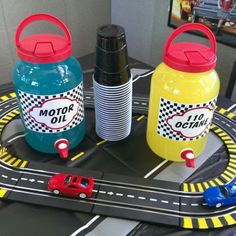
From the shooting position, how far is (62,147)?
0.60 metres

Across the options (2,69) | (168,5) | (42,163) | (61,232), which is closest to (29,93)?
(42,163)

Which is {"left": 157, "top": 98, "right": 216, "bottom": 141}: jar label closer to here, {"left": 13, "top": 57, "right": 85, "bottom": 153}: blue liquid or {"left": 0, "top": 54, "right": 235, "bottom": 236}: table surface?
{"left": 0, "top": 54, "right": 235, "bottom": 236}: table surface

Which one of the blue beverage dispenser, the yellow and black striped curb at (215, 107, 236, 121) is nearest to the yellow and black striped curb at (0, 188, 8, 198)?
the blue beverage dispenser

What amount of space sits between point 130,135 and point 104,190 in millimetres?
189

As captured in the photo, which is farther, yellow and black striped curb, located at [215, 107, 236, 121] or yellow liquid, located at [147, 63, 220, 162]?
yellow and black striped curb, located at [215, 107, 236, 121]

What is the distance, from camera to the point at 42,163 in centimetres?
61

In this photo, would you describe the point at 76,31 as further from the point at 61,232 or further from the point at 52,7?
the point at 61,232

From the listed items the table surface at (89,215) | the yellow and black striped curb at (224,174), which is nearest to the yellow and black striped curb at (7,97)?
the table surface at (89,215)

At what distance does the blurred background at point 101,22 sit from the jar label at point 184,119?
1.97 ft

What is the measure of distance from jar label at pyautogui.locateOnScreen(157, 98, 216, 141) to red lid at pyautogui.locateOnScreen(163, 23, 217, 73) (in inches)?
2.7

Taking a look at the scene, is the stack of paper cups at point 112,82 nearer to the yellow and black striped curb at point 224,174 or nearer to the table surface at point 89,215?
the table surface at point 89,215

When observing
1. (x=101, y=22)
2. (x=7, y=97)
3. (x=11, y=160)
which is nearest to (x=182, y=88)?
(x=11, y=160)

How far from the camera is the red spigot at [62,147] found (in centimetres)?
60

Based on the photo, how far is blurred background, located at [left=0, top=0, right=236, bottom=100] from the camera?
1.19 metres
